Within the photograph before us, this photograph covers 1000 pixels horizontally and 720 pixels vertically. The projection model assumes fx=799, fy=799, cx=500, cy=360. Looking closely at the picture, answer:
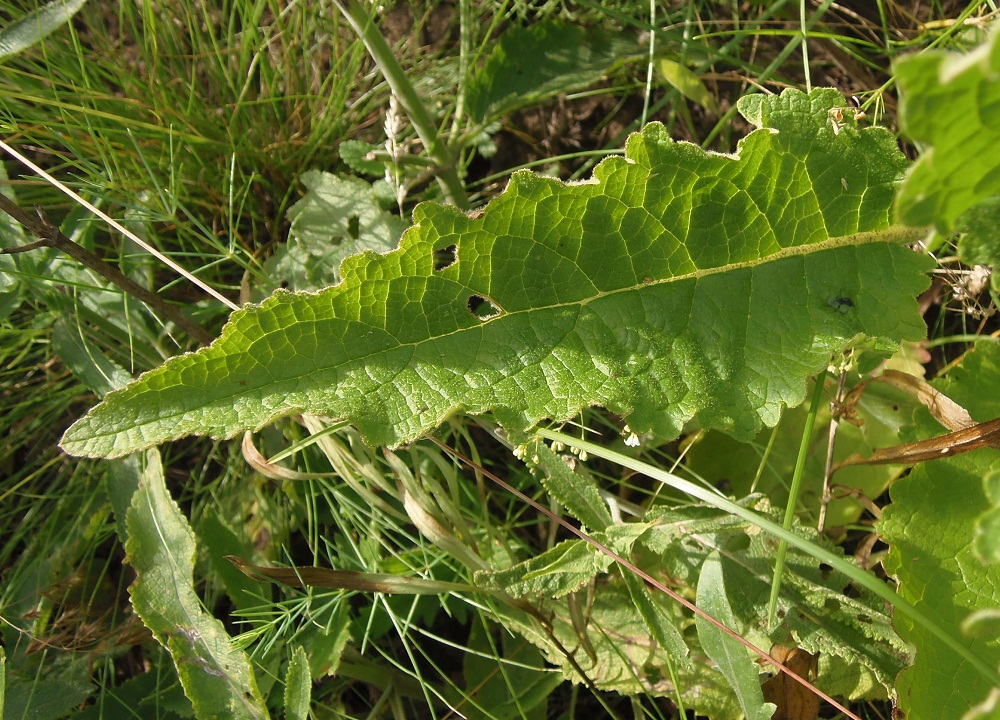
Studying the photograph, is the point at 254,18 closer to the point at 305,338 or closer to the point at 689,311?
the point at 305,338

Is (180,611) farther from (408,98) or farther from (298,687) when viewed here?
(408,98)

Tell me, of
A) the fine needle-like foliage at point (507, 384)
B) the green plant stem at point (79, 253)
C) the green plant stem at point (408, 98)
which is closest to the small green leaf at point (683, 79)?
the fine needle-like foliage at point (507, 384)

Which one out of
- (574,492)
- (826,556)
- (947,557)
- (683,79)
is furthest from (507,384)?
(683,79)

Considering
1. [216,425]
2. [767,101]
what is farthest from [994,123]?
[216,425]

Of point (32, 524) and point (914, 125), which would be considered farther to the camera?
point (32, 524)

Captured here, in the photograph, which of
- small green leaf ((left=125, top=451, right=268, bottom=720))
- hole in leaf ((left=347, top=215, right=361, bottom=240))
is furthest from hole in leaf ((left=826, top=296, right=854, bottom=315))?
small green leaf ((left=125, top=451, right=268, bottom=720))

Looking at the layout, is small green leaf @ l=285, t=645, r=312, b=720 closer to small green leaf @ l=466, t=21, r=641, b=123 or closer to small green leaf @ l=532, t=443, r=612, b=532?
small green leaf @ l=532, t=443, r=612, b=532

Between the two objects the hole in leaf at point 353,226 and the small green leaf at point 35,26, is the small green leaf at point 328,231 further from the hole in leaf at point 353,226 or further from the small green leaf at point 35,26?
the small green leaf at point 35,26
